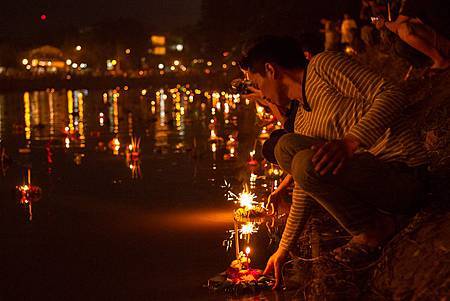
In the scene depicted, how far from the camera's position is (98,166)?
11.8 m

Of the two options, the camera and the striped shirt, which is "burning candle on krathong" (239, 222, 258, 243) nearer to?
the camera

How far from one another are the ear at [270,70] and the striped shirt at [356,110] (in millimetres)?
194

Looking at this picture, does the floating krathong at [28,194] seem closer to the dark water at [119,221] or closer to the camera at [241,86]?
the dark water at [119,221]

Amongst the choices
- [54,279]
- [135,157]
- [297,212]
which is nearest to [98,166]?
[135,157]

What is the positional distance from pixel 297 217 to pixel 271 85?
2.63 ft

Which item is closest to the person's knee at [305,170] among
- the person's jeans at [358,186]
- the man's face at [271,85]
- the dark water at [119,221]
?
the person's jeans at [358,186]

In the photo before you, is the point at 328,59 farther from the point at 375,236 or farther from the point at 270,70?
the point at 375,236

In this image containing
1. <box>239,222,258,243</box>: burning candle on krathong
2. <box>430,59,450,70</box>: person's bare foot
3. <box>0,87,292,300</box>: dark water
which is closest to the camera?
<box>0,87,292,300</box>: dark water

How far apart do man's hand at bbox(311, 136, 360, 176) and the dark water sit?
1.52 m

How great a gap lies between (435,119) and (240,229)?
74.8 inches

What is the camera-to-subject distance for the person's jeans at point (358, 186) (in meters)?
3.99

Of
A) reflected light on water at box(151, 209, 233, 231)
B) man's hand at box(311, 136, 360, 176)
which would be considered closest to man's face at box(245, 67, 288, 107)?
man's hand at box(311, 136, 360, 176)

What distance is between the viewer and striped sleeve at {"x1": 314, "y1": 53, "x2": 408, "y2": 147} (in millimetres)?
3797

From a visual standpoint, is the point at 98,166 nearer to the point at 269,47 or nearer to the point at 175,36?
the point at 269,47
